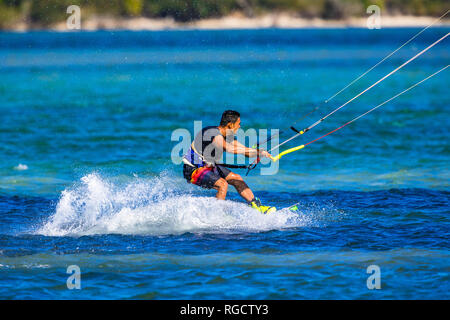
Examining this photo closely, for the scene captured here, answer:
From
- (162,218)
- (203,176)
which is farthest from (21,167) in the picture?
(203,176)

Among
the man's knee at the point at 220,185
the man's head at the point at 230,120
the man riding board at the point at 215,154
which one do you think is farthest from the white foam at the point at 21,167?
the man's head at the point at 230,120

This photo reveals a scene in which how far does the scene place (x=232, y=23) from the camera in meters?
157

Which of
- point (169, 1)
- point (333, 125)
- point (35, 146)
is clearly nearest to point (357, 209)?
point (35, 146)

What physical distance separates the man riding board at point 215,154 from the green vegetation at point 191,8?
4047 inches

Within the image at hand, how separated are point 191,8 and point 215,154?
124269mm

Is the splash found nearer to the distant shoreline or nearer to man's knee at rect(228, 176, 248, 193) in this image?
man's knee at rect(228, 176, 248, 193)

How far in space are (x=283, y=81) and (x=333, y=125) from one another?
19661 mm

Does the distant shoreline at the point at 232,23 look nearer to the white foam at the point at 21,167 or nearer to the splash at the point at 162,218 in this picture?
the white foam at the point at 21,167

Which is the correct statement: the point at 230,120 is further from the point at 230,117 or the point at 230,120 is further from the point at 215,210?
the point at 215,210

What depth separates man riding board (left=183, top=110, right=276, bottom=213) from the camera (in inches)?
483

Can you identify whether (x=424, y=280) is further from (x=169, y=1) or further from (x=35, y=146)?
(x=169, y=1)

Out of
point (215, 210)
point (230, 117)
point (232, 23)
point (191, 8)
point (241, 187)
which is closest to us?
point (230, 117)

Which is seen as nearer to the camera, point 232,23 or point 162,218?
point 162,218

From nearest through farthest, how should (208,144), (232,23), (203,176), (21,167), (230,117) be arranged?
1. (230,117)
2. (208,144)
3. (203,176)
4. (21,167)
5. (232,23)
